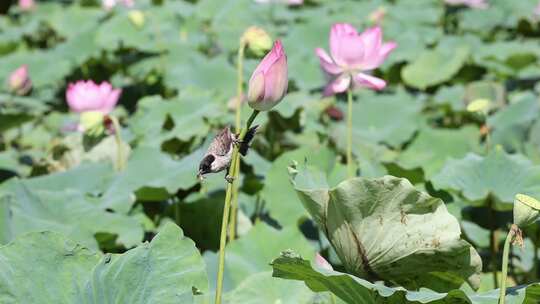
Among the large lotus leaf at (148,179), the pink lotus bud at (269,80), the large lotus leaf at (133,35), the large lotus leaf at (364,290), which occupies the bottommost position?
the large lotus leaf at (133,35)

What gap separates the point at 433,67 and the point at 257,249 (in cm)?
188

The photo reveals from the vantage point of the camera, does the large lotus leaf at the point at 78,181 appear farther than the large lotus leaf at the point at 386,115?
No

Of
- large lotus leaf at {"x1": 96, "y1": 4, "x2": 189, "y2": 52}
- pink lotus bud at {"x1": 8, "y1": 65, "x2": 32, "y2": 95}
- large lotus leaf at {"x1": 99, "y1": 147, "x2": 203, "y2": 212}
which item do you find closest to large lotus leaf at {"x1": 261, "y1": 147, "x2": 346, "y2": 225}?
large lotus leaf at {"x1": 99, "y1": 147, "x2": 203, "y2": 212}

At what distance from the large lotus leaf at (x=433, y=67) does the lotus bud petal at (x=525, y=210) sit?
2115 mm

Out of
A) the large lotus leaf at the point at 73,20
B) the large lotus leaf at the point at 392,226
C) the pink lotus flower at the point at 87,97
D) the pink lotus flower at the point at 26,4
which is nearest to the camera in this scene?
the large lotus leaf at the point at 392,226

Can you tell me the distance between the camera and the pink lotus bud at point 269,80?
0.95m

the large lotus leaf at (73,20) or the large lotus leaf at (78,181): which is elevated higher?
the large lotus leaf at (78,181)

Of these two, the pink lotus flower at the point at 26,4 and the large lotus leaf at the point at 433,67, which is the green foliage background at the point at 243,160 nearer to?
the large lotus leaf at the point at 433,67

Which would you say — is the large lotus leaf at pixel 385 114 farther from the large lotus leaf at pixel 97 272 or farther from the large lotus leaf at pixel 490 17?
the large lotus leaf at pixel 97 272

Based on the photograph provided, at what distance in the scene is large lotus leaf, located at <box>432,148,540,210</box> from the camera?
1.43m

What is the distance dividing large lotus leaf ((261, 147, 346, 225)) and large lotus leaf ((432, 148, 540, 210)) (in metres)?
0.24

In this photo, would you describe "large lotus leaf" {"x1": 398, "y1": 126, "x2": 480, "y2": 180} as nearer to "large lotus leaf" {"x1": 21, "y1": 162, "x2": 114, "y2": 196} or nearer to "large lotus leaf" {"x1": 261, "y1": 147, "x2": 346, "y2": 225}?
"large lotus leaf" {"x1": 261, "y1": 147, "x2": 346, "y2": 225}

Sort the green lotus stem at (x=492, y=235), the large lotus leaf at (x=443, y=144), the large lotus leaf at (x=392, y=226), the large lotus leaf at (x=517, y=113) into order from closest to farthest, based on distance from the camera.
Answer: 1. the large lotus leaf at (x=392, y=226)
2. the green lotus stem at (x=492, y=235)
3. the large lotus leaf at (x=443, y=144)
4. the large lotus leaf at (x=517, y=113)

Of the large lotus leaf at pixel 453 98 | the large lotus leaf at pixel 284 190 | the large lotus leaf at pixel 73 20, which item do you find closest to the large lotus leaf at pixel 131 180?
→ the large lotus leaf at pixel 284 190
